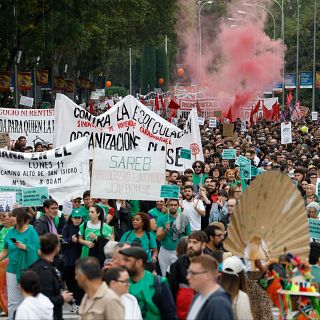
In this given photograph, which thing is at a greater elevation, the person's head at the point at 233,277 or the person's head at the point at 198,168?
the person's head at the point at 198,168

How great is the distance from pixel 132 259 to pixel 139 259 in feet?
0.19

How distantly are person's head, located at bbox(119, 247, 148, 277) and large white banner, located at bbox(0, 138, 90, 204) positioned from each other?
710 cm

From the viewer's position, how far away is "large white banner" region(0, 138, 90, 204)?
16.8 meters

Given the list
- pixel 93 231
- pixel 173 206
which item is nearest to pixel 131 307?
pixel 93 231

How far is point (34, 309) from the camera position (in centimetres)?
939

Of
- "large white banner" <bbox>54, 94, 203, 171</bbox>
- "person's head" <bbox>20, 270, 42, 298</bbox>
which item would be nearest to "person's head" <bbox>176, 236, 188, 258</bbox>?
"person's head" <bbox>20, 270, 42, 298</bbox>

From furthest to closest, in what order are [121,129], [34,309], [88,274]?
[121,129] < [34,309] < [88,274]

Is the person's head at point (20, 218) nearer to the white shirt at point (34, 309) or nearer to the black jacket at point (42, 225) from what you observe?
the black jacket at point (42, 225)

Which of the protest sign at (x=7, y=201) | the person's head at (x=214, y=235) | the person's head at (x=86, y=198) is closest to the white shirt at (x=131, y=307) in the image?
the person's head at (x=214, y=235)

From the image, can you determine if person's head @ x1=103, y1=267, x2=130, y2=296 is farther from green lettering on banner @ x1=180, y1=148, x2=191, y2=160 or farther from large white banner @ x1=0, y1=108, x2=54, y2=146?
large white banner @ x1=0, y1=108, x2=54, y2=146

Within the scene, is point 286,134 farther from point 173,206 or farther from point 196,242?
point 196,242

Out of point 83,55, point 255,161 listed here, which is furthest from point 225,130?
point 83,55

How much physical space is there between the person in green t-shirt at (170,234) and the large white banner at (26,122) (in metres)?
10.6

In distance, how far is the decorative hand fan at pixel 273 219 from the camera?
9.73 metres
